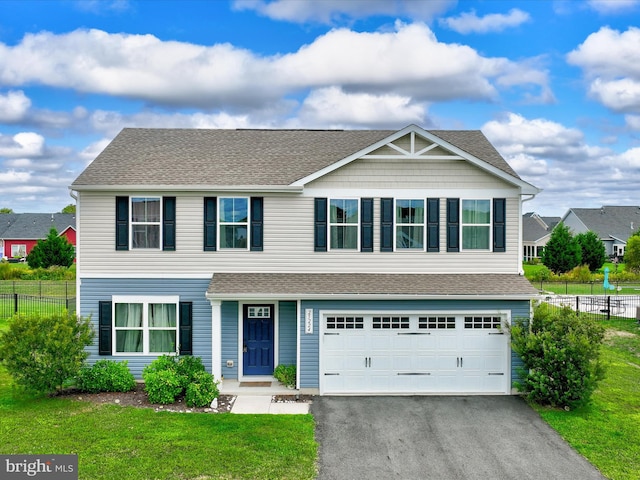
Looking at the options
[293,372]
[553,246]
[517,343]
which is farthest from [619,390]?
[553,246]

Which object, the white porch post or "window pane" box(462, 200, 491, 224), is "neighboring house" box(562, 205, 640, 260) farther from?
the white porch post

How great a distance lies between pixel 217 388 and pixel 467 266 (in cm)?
789

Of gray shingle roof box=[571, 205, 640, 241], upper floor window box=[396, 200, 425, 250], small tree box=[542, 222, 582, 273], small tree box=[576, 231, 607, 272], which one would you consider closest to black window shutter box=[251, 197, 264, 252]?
upper floor window box=[396, 200, 425, 250]

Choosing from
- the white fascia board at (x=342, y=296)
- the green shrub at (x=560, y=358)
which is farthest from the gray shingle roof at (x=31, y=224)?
the green shrub at (x=560, y=358)

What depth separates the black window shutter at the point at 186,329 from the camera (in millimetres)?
13938

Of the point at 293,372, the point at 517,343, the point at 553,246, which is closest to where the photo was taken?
the point at 517,343

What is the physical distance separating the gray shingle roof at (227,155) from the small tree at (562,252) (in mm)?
30196

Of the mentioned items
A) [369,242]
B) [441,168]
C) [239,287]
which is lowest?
[239,287]

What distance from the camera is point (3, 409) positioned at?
465 inches

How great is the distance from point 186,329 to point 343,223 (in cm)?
545

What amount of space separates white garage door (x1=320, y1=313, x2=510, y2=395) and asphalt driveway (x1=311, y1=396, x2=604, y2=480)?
1.32ft

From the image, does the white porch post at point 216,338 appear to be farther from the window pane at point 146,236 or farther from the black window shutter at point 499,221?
the black window shutter at point 499,221

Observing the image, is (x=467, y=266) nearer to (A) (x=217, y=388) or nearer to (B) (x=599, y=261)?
(A) (x=217, y=388)

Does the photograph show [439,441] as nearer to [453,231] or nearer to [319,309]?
[319,309]
